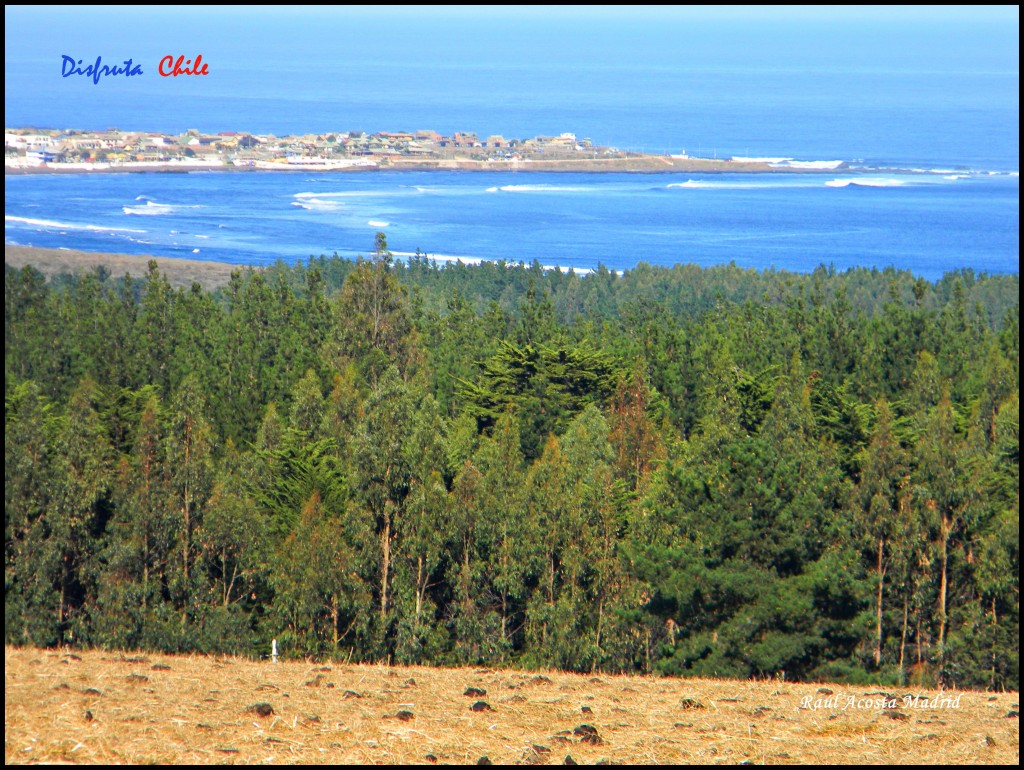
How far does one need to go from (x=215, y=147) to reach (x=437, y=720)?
93.2 metres

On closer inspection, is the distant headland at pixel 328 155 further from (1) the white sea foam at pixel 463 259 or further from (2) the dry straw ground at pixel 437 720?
A: (2) the dry straw ground at pixel 437 720

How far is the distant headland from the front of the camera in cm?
8231

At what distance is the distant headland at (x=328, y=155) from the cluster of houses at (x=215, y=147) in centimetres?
9

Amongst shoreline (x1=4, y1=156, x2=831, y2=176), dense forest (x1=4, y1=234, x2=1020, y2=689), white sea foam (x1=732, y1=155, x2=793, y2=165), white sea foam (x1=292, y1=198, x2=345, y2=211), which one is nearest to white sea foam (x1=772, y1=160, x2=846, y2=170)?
white sea foam (x1=732, y1=155, x2=793, y2=165)

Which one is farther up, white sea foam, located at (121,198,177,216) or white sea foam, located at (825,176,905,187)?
white sea foam, located at (825,176,905,187)

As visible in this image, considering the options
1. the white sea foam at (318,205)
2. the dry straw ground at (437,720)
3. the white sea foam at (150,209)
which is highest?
the white sea foam at (318,205)

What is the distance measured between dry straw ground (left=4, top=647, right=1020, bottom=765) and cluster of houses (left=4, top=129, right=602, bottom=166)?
214 feet

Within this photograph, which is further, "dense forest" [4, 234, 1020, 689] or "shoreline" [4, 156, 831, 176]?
"shoreline" [4, 156, 831, 176]

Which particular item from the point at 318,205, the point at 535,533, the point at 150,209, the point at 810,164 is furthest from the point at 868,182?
the point at 535,533

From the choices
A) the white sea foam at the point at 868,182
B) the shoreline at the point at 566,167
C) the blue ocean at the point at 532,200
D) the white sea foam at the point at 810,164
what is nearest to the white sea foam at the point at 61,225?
the blue ocean at the point at 532,200

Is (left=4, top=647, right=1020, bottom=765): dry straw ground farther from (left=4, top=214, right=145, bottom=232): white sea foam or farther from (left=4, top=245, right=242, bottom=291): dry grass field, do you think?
(left=4, top=214, right=145, bottom=232): white sea foam

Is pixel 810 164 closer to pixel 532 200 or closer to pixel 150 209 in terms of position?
pixel 532 200

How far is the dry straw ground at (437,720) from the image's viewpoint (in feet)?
27.0

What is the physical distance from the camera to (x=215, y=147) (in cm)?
9675
